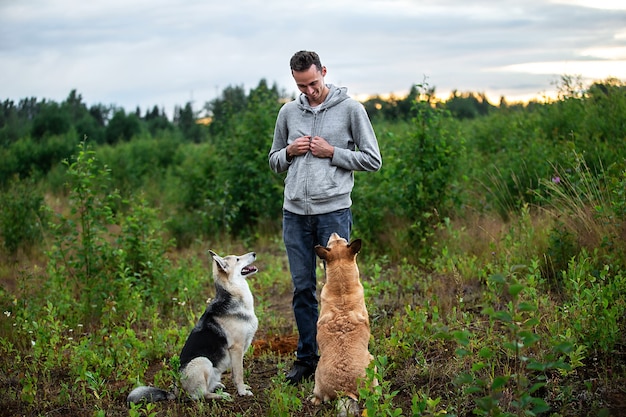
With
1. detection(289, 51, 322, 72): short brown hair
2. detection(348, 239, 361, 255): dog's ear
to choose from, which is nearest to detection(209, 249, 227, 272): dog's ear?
detection(348, 239, 361, 255): dog's ear

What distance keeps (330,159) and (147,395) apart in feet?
8.24

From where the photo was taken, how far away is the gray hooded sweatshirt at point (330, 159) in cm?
529

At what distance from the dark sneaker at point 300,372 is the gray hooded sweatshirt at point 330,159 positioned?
1.41 metres

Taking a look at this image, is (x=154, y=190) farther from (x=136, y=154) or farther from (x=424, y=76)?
(x=424, y=76)

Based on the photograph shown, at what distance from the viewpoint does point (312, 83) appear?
17.1 ft

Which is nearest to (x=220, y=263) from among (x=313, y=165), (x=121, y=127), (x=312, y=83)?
(x=313, y=165)

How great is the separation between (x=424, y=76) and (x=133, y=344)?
5.76 meters

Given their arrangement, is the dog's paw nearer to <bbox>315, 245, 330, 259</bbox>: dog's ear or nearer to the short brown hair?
<bbox>315, 245, 330, 259</bbox>: dog's ear

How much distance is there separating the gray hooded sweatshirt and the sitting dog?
0.90 m

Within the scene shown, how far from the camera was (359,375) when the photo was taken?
4582 millimetres

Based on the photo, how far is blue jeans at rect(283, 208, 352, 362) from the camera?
18.0 feet

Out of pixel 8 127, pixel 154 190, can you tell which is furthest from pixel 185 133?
pixel 154 190

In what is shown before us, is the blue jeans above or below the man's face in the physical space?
below

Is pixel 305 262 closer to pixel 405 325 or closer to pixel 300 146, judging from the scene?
pixel 300 146
